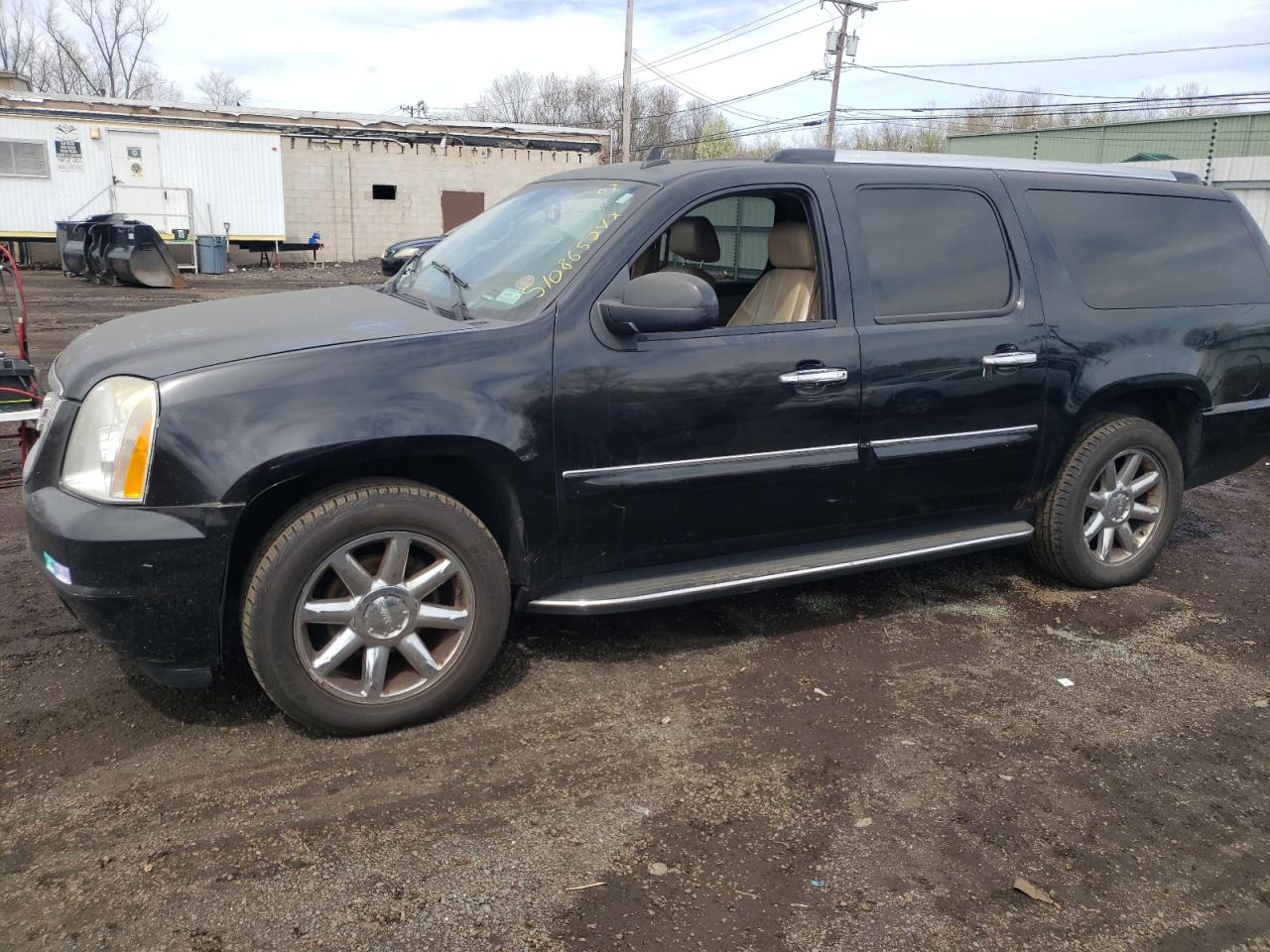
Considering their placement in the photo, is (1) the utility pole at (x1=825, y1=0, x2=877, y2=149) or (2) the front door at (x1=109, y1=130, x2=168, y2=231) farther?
(1) the utility pole at (x1=825, y1=0, x2=877, y2=149)

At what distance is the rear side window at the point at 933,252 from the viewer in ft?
13.2

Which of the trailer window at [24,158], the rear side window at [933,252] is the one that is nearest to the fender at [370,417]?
the rear side window at [933,252]

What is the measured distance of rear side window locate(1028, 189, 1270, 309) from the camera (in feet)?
14.7

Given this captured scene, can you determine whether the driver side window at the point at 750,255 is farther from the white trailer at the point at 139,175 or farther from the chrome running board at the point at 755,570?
the white trailer at the point at 139,175

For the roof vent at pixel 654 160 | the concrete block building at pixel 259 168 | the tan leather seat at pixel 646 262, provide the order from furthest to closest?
the concrete block building at pixel 259 168 < the roof vent at pixel 654 160 < the tan leather seat at pixel 646 262

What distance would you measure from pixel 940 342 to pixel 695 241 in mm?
1164

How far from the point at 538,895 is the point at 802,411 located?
2.00m

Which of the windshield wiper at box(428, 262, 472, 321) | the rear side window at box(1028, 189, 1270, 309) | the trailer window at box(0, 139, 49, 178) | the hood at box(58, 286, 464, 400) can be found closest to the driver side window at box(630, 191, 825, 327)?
the windshield wiper at box(428, 262, 472, 321)

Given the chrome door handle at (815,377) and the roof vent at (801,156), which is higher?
the roof vent at (801,156)

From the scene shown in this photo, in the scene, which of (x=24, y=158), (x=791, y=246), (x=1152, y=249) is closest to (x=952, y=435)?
(x=791, y=246)

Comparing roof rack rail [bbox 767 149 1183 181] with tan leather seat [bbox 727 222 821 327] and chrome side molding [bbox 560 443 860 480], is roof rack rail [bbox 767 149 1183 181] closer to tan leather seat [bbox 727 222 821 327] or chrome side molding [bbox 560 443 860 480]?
tan leather seat [bbox 727 222 821 327]

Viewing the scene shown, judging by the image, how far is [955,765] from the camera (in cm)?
328

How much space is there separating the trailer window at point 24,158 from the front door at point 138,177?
4.83ft

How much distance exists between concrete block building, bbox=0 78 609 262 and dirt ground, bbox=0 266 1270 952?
23671 millimetres
